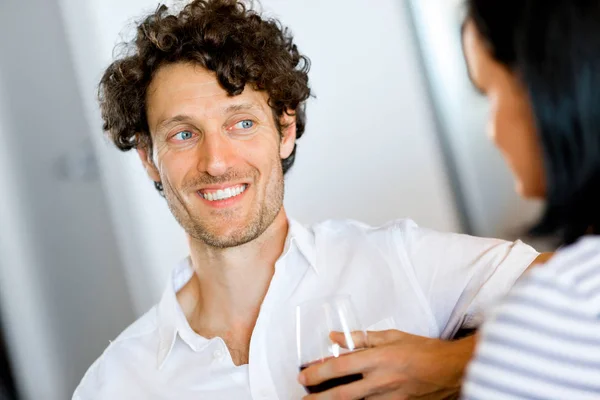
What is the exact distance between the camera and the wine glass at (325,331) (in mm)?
1131

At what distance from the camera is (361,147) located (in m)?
2.56

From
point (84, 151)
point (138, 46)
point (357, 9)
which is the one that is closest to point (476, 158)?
point (357, 9)

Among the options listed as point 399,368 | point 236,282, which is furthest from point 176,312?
point 399,368

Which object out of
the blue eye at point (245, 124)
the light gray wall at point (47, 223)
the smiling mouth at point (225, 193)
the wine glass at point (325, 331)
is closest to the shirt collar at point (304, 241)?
the smiling mouth at point (225, 193)

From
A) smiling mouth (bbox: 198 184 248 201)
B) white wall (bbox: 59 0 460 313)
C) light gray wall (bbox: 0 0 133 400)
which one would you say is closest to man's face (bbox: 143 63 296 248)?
smiling mouth (bbox: 198 184 248 201)

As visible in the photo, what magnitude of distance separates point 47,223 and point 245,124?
1.53 m

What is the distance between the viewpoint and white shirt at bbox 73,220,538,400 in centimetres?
156

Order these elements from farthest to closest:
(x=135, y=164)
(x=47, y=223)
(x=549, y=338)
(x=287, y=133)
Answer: (x=47, y=223)
(x=135, y=164)
(x=287, y=133)
(x=549, y=338)

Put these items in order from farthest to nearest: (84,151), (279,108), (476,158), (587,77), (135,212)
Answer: (84,151) < (135,212) < (476,158) < (279,108) < (587,77)

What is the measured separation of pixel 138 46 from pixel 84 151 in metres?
1.12

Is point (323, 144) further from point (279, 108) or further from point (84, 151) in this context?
point (84, 151)

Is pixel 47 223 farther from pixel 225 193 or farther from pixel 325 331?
pixel 325 331

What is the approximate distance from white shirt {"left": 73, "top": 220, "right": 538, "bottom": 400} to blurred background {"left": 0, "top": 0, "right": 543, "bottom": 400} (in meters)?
0.78

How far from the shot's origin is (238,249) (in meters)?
1.75
